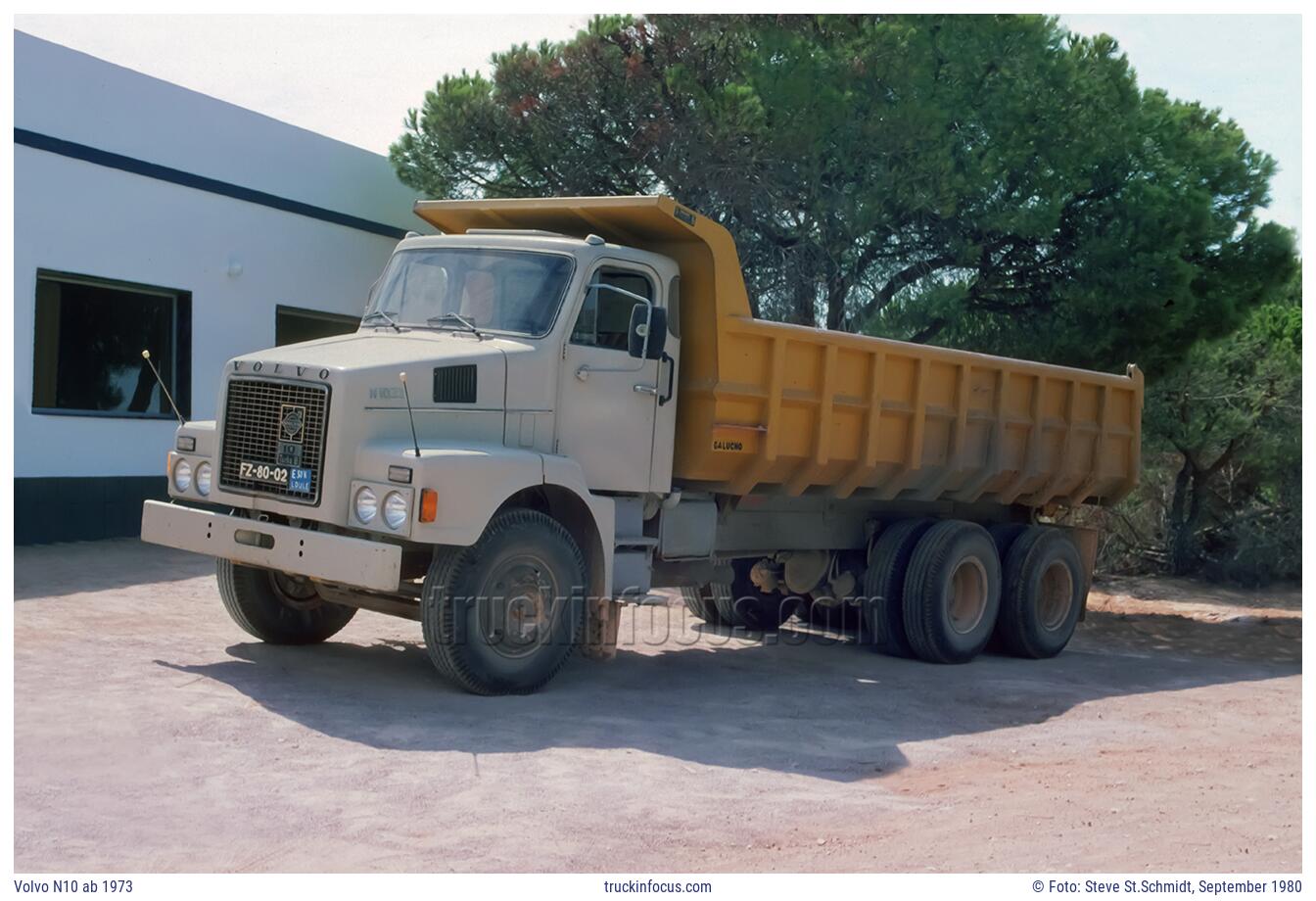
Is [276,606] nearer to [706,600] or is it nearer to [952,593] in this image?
[706,600]

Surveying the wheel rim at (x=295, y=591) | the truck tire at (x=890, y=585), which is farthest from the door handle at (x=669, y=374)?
the truck tire at (x=890, y=585)

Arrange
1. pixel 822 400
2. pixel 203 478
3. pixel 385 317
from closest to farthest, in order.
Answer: pixel 203 478 → pixel 385 317 → pixel 822 400

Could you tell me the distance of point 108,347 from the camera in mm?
15273

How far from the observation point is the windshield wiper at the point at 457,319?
357 inches

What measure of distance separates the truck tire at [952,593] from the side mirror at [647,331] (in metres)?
3.24

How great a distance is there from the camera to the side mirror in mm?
9195

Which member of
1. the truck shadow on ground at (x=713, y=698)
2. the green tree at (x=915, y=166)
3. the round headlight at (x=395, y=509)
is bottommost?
the truck shadow on ground at (x=713, y=698)

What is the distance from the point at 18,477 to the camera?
45.9ft

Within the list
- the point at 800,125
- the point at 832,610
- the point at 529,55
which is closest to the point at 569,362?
the point at 832,610

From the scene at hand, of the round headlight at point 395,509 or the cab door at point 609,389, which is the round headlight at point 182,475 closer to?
the round headlight at point 395,509

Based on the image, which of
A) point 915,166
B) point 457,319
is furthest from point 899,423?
point 915,166

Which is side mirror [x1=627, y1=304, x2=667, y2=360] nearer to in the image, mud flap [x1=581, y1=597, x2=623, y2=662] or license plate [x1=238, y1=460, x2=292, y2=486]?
mud flap [x1=581, y1=597, x2=623, y2=662]

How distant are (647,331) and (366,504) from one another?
7.04ft

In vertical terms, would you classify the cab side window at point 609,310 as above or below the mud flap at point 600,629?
above
